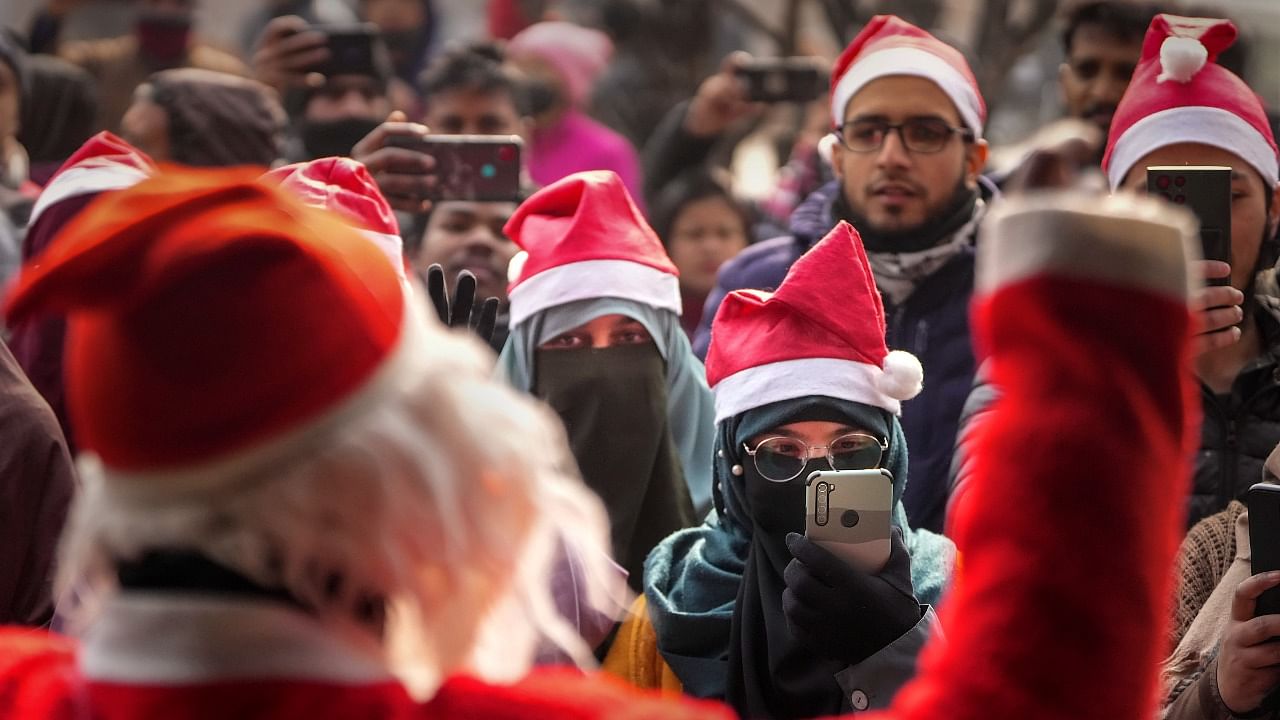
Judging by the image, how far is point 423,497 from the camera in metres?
1.63

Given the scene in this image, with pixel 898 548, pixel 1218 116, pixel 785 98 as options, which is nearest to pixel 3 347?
pixel 898 548

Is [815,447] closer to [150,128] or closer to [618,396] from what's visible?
[618,396]

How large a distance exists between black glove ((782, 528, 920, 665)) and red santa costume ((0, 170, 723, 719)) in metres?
1.47

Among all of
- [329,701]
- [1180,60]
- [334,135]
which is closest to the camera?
[329,701]

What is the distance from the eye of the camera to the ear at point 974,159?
15.6ft

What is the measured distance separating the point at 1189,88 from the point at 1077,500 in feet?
9.63

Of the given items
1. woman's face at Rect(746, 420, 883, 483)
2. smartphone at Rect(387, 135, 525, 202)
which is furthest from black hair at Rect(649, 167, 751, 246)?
woman's face at Rect(746, 420, 883, 483)

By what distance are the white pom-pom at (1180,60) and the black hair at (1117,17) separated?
3.67 feet

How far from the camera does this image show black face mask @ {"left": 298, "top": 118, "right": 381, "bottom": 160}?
19.3 ft

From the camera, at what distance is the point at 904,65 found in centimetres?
479

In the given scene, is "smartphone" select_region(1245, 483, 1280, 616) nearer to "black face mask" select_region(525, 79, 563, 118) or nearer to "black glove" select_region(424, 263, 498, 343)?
"black glove" select_region(424, 263, 498, 343)

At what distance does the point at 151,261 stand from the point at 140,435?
155 mm

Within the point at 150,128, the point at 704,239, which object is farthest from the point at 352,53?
the point at 704,239

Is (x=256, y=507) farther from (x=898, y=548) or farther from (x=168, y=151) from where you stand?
(x=168, y=151)
